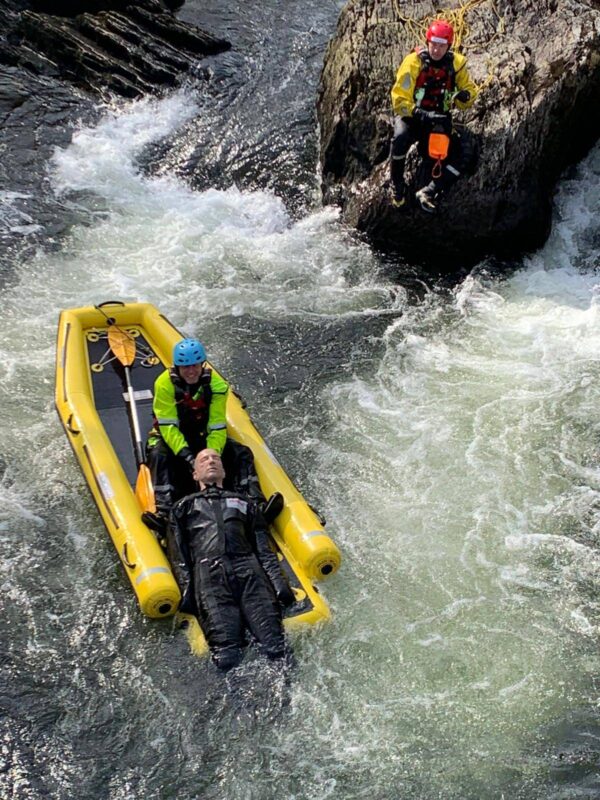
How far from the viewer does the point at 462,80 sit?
376 inches

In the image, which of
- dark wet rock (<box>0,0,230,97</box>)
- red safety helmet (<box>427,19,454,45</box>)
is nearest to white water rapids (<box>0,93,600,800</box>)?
red safety helmet (<box>427,19,454,45</box>)

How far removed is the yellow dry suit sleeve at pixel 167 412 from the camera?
678cm

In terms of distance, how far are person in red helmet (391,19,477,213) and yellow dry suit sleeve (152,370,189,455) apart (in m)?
4.51

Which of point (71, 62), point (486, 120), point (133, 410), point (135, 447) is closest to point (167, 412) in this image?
point (135, 447)

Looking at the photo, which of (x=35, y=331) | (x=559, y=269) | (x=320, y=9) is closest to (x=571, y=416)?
(x=559, y=269)

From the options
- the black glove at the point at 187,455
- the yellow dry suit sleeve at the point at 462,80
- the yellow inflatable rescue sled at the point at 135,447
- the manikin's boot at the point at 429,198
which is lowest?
the yellow inflatable rescue sled at the point at 135,447

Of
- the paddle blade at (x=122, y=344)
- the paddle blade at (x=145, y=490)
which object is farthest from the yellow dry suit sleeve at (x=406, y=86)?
the paddle blade at (x=145, y=490)

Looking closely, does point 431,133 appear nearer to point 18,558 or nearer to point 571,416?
point 571,416

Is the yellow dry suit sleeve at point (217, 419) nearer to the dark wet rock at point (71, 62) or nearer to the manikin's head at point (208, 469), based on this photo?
the manikin's head at point (208, 469)

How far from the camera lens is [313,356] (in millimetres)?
9391

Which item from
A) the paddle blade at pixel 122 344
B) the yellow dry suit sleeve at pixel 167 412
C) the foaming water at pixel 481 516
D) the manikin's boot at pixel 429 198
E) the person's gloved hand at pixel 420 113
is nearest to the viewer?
the foaming water at pixel 481 516

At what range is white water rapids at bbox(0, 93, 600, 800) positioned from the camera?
5.65m

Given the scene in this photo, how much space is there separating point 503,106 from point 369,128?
5.68ft

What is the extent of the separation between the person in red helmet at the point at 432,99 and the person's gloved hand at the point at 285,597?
537 cm
